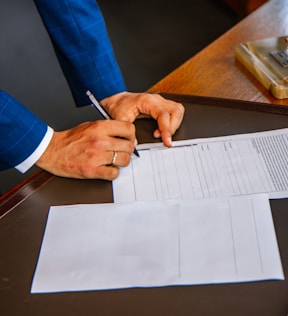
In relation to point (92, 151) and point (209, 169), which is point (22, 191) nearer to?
point (92, 151)

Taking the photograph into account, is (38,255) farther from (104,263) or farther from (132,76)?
(132,76)

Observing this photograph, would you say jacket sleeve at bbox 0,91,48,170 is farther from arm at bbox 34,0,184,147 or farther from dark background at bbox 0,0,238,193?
dark background at bbox 0,0,238,193

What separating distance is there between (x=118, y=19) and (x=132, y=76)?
0.78 meters

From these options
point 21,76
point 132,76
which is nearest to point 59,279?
point 132,76

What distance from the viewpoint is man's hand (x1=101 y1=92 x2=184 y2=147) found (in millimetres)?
915

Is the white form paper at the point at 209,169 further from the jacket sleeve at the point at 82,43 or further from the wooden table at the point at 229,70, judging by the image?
the jacket sleeve at the point at 82,43

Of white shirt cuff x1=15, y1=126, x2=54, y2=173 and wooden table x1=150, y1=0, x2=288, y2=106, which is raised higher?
white shirt cuff x1=15, y1=126, x2=54, y2=173

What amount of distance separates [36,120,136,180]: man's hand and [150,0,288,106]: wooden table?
24 cm

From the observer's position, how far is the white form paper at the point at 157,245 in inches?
25.7

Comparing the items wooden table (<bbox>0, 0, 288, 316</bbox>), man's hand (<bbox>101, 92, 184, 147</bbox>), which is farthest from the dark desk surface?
man's hand (<bbox>101, 92, 184, 147</bbox>)

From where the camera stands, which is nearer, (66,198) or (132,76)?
(66,198)

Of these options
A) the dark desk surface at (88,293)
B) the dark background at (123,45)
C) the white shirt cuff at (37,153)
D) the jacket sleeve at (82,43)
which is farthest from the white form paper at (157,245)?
the dark background at (123,45)

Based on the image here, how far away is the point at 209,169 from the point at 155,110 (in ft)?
0.67

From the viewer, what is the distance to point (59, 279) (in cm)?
67
